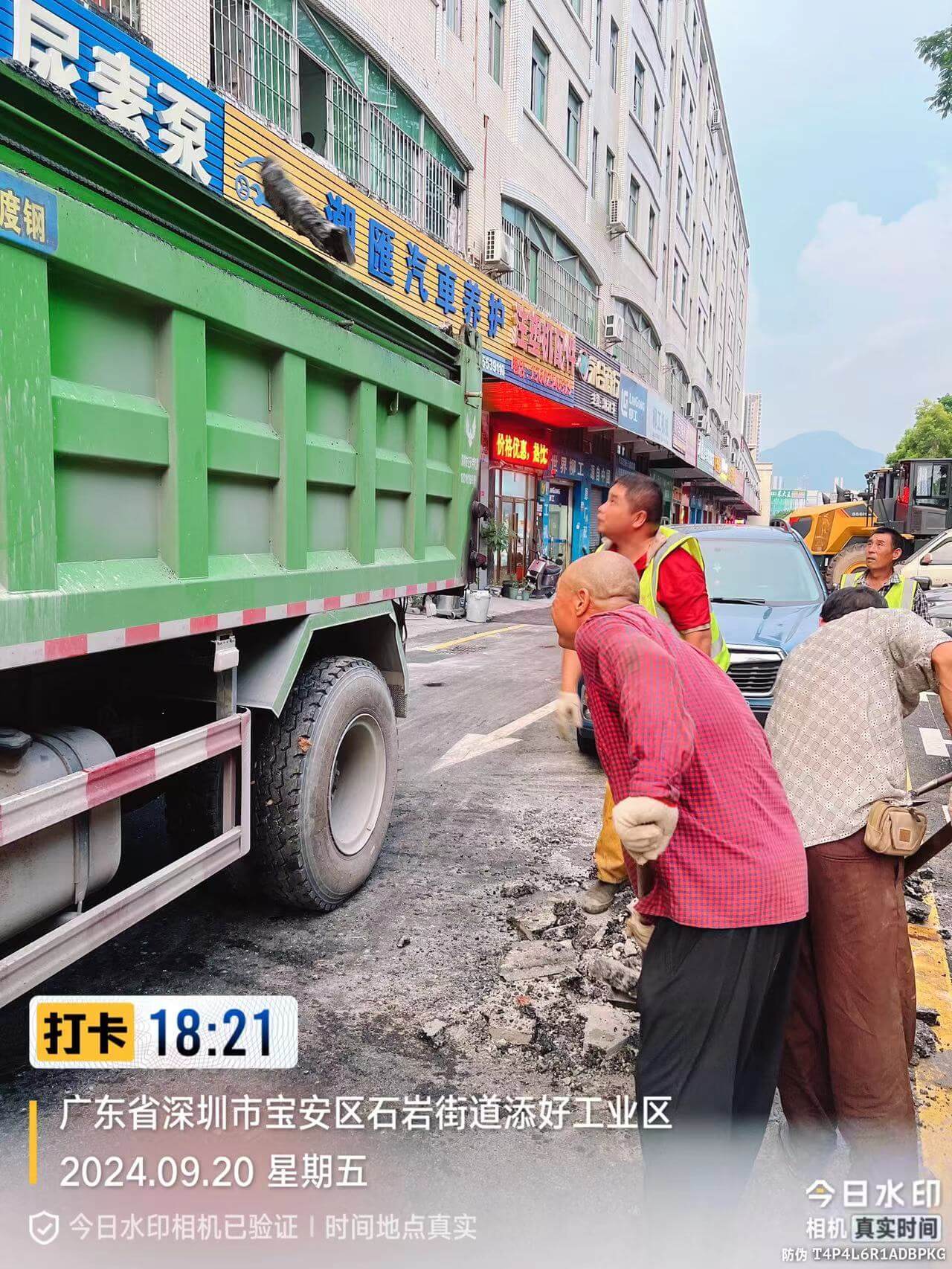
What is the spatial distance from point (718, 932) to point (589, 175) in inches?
956

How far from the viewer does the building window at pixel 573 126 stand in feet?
69.9

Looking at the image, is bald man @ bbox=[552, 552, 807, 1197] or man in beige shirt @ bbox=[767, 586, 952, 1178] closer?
bald man @ bbox=[552, 552, 807, 1197]

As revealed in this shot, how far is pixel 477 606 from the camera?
15.3 metres

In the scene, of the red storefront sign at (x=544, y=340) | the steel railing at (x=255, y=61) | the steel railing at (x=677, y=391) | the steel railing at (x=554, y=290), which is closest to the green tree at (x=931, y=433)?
the steel railing at (x=677, y=391)

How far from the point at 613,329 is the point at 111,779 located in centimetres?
2298

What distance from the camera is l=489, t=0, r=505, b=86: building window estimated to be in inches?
667

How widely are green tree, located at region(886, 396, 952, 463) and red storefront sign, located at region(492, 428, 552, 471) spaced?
2956 cm

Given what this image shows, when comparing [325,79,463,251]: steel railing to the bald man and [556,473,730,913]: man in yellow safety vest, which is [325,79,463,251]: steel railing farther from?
the bald man

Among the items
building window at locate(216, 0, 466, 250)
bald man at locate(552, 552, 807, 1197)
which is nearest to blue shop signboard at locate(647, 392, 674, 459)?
building window at locate(216, 0, 466, 250)

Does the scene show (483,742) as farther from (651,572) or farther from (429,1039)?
(429,1039)

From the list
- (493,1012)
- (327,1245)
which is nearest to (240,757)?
(493,1012)

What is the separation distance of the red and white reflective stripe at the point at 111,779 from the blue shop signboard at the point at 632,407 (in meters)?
19.2

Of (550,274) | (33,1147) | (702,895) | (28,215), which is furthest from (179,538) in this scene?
(550,274)

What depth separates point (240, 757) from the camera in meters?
3.12
